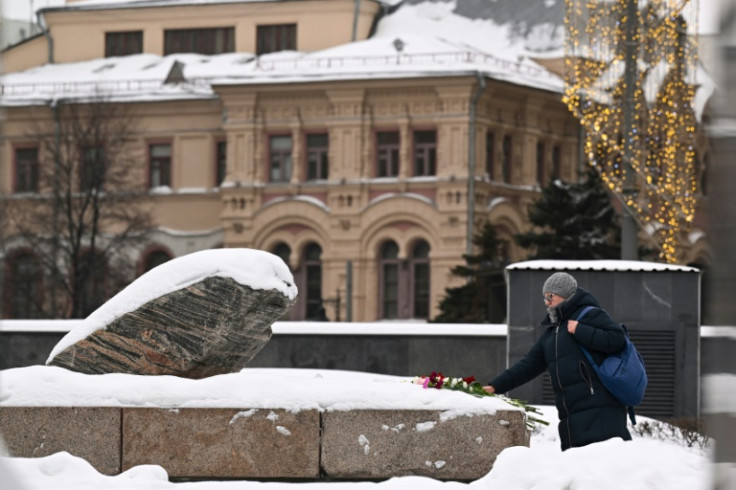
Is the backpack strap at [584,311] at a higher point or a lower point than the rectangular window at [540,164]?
lower

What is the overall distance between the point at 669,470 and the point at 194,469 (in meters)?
3.03

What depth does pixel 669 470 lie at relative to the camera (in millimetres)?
7918

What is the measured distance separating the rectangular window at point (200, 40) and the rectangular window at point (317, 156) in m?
5.42

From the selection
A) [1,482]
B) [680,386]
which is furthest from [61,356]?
[1,482]

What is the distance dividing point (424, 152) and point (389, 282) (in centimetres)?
452

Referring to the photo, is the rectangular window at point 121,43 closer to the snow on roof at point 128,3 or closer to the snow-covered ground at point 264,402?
the snow on roof at point 128,3

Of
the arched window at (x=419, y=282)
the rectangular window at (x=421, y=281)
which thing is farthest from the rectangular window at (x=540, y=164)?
the rectangular window at (x=421, y=281)

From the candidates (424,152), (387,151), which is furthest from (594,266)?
(387,151)

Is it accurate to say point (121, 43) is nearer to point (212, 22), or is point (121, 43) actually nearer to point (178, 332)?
point (212, 22)

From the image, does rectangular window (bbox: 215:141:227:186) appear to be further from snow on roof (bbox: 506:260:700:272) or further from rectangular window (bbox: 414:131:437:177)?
snow on roof (bbox: 506:260:700:272)

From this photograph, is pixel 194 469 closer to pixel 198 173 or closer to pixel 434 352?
pixel 434 352

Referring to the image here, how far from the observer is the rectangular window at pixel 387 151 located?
52562mm

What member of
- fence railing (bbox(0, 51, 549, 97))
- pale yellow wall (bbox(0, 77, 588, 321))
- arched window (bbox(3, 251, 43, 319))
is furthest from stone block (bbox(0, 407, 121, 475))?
fence railing (bbox(0, 51, 549, 97))

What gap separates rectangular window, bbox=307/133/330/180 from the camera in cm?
5322
